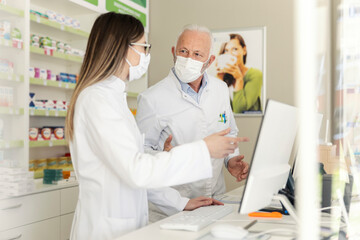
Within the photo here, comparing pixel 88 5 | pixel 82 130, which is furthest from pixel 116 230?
pixel 88 5

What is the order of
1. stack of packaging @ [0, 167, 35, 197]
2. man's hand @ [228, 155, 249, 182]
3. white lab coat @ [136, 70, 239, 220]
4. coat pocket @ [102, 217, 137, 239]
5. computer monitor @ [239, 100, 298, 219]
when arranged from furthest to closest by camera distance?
stack of packaging @ [0, 167, 35, 197], white lab coat @ [136, 70, 239, 220], man's hand @ [228, 155, 249, 182], coat pocket @ [102, 217, 137, 239], computer monitor @ [239, 100, 298, 219]

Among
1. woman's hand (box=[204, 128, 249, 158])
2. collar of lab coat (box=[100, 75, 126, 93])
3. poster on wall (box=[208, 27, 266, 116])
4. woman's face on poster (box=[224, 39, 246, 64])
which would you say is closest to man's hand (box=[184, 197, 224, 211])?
woman's hand (box=[204, 128, 249, 158])

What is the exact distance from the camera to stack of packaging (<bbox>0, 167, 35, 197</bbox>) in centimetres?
281

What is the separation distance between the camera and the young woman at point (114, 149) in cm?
146

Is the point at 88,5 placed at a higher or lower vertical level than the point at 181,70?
higher

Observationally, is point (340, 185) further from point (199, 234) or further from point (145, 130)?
point (145, 130)

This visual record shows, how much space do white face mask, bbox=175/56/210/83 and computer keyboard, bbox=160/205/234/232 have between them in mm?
839

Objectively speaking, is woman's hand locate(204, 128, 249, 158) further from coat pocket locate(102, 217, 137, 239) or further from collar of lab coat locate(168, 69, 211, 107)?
collar of lab coat locate(168, 69, 211, 107)

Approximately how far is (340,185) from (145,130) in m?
1.09

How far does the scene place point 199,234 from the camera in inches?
57.1

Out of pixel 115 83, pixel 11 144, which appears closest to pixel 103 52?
pixel 115 83

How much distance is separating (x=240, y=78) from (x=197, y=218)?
3.01 meters

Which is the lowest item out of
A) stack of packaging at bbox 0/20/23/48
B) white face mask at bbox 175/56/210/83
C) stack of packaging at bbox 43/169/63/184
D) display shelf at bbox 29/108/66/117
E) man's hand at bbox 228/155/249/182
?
stack of packaging at bbox 43/169/63/184

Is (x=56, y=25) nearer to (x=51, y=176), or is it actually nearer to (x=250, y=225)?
(x=51, y=176)
